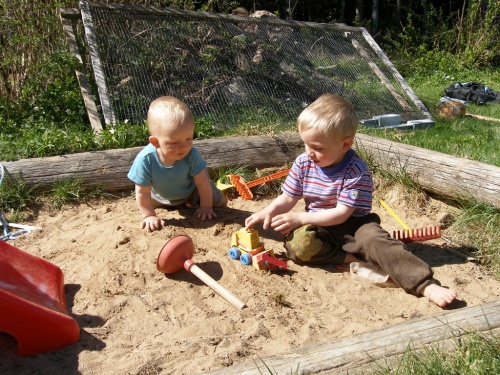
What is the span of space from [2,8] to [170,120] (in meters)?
3.98

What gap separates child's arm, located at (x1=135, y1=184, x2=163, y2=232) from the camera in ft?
10.6

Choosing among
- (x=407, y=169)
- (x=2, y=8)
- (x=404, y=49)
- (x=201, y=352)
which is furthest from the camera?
(x=404, y=49)

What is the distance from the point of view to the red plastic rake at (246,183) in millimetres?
3861

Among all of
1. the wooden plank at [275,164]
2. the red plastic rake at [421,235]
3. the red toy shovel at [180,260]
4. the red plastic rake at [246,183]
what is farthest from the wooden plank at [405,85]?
the red toy shovel at [180,260]

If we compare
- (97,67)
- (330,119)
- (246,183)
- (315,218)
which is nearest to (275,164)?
(246,183)

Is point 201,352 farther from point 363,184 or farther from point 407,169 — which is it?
point 407,169

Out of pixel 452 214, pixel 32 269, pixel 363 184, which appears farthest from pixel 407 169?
pixel 32 269

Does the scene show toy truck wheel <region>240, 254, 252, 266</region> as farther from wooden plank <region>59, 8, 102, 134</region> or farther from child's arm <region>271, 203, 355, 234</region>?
wooden plank <region>59, 8, 102, 134</region>

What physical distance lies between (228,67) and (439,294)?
3.62m

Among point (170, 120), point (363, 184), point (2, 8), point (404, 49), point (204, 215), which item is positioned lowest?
point (404, 49)

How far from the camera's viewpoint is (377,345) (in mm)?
1753

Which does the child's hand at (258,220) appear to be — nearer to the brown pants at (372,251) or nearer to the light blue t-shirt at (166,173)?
the brown pants at (372,251)

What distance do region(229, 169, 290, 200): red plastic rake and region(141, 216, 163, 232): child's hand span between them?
814mm

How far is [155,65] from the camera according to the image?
5113 millimetres
